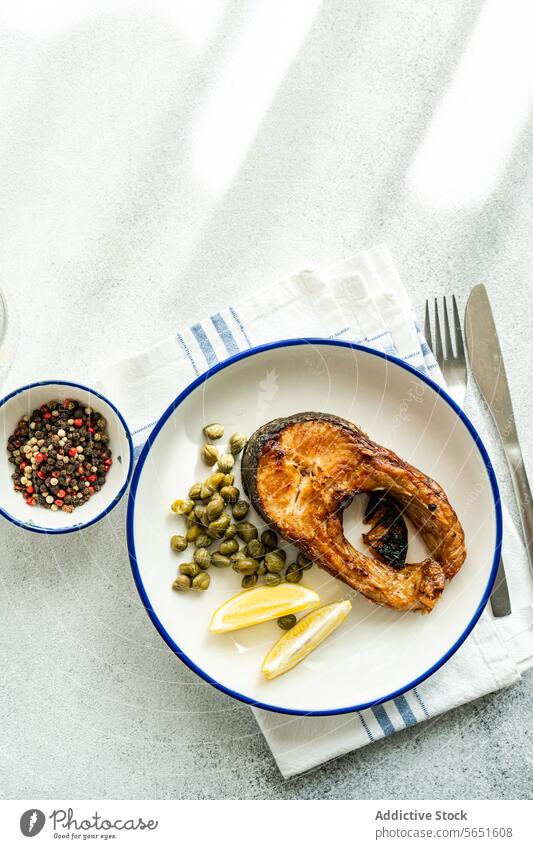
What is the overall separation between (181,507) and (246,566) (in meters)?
0.19

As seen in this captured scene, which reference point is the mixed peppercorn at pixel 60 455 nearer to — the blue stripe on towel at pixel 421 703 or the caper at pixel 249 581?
the caper at pixel 249 581

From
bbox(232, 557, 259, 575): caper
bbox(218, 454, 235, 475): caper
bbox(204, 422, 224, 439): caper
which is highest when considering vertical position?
bbox(204, 422, 224, 439): caper

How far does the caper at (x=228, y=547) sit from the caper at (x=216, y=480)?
0.12m

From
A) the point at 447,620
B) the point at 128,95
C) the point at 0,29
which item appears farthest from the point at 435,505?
the point at 0,29

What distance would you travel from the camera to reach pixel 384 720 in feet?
5.83

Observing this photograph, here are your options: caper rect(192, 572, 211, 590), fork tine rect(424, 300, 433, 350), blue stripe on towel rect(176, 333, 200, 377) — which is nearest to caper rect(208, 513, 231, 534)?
caper rect(192, 572, 211, 590)

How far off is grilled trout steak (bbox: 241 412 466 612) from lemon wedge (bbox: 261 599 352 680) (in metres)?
0.08

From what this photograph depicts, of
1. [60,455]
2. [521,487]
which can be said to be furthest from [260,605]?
[521,487]

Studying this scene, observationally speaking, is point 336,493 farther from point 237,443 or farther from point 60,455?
point 60,455

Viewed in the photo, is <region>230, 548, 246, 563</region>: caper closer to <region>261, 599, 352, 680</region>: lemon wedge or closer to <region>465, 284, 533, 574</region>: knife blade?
<region>261, 599, 352, 680</region>: lemon wedge

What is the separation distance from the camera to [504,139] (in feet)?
6.56

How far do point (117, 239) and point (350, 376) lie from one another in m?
0.66

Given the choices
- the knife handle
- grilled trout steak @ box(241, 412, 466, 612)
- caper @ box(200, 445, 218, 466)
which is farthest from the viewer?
the knife handle

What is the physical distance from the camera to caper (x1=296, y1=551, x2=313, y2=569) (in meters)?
1.73
